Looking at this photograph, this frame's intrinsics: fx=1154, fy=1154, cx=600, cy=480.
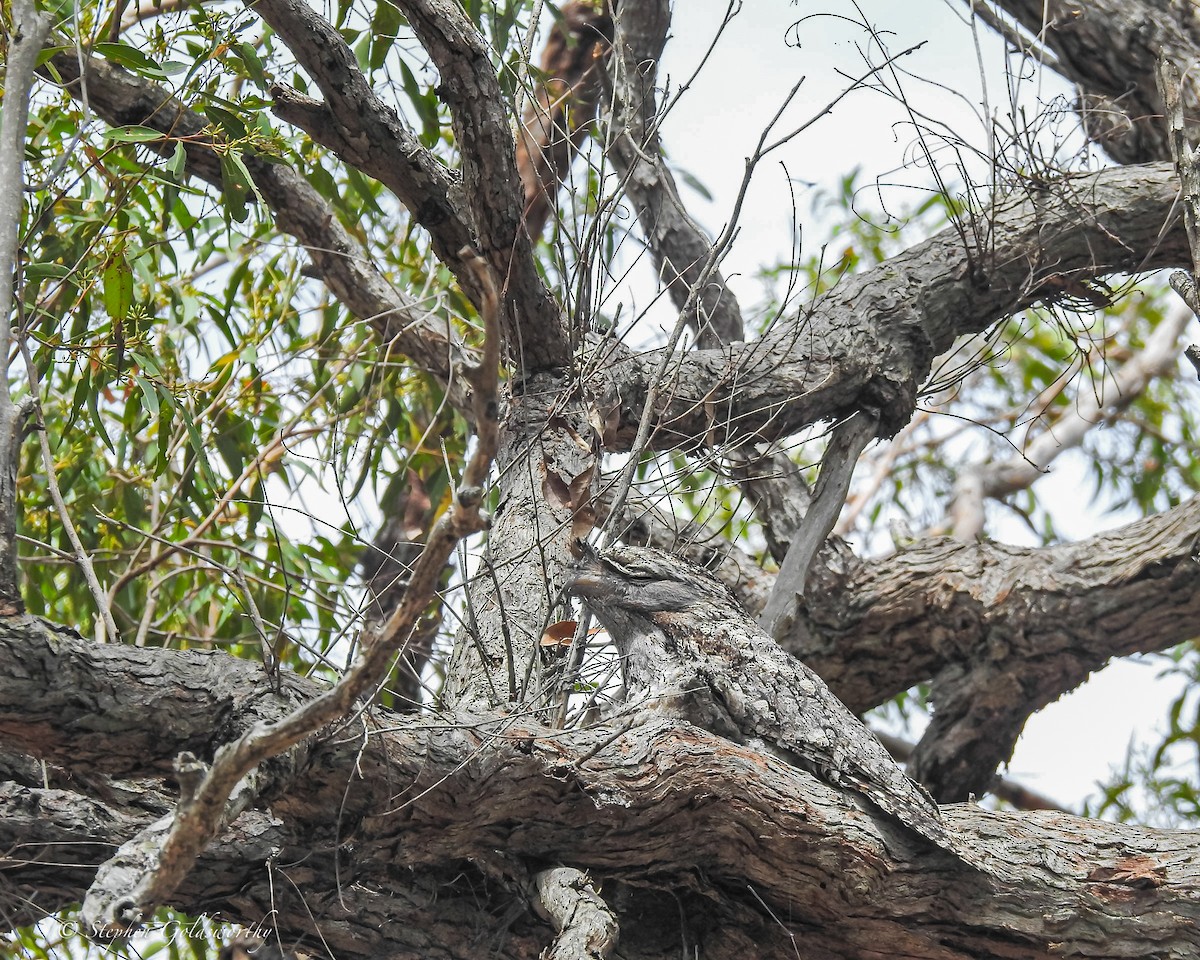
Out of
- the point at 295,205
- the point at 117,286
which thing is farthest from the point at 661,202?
the point at 117,286

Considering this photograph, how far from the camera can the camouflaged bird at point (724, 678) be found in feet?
6.42

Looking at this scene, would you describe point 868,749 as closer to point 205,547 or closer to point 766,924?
point 766,924

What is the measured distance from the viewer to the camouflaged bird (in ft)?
6.42

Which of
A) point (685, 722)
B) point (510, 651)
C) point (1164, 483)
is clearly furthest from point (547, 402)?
point (1164, 483)

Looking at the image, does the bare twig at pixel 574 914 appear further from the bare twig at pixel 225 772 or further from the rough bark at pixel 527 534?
the bare twig at pixel 225 772

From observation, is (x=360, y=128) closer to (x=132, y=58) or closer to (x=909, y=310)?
(x=132, y=58)

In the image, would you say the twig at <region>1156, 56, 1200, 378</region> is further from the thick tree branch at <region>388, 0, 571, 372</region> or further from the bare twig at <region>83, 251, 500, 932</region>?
the bare twig at <region>83, 251, 500, 932</region>

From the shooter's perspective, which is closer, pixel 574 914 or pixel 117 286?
pixel 574 914

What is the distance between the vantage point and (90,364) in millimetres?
2617

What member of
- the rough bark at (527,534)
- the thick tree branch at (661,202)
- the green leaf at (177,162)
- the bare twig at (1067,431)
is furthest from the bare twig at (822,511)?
the bare twig at (1067,431)

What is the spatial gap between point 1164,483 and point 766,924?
15.0ft

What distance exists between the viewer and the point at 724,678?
1.99 meters

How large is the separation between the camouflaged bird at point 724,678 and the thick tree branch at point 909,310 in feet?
2.18

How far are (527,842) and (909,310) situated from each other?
1.76m
